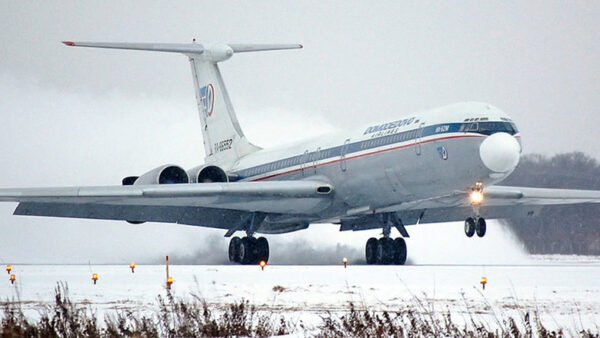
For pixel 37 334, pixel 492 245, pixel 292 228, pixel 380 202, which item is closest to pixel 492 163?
pixel 380 202

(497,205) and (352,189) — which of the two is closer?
(352,189)

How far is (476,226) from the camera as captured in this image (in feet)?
73.4

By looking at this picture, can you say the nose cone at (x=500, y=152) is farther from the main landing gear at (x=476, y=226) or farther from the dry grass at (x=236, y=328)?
the dry grass at (x=236, y=328)

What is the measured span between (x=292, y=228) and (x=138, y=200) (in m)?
5.26

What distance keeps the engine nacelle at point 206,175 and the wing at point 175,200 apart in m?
1.17

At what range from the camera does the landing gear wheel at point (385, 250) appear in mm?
28089

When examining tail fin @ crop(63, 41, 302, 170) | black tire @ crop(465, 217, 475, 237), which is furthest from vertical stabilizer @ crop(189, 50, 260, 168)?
black tire @ crop(465, 217, 475, 237)

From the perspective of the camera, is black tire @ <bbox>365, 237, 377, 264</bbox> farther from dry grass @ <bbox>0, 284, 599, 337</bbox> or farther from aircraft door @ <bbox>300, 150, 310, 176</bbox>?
dry grass @ <bbox>0, 284, 599, 337</bbox>

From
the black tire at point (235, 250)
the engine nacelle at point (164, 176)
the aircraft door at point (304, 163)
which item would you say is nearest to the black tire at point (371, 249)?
the aircraft door at point (304, 163)

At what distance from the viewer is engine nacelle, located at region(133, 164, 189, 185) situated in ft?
93.7

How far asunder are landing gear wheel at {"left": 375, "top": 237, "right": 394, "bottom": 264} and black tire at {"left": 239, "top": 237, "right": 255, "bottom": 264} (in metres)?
3.54

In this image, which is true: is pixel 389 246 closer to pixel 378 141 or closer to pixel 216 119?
pixel 378 141

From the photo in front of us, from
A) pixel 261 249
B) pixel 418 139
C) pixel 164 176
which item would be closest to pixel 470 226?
pixel 418 139

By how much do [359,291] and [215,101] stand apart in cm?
1882
